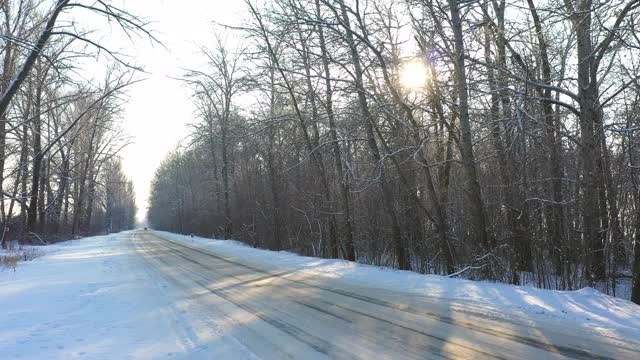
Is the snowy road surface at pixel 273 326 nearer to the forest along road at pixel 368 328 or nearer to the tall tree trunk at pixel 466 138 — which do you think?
the forest along road at pixel 368 328

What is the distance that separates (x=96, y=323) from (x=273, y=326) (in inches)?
110

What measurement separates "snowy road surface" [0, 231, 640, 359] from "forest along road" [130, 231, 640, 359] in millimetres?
15

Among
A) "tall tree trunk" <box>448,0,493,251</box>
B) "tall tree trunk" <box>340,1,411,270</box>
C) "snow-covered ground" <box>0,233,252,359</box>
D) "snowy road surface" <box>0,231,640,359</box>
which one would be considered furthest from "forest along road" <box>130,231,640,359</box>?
"tall tree trunk" <box>340,1,411,270</box>

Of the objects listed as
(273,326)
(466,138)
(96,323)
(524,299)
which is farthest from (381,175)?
(96,323)

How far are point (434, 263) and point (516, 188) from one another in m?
3.46

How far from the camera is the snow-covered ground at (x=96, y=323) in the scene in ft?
17.6

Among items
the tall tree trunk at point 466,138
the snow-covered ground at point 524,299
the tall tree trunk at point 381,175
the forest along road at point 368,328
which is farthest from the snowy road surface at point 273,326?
the tall tree trunk at point 381,175

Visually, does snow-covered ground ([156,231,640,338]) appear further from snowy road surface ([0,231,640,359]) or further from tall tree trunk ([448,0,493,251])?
tall tree trunk ([448,0,493,251])

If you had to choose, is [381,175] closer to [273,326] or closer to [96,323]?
[273,326]

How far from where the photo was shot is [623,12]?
830 cm

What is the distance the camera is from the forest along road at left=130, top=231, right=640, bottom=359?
493 centimetres

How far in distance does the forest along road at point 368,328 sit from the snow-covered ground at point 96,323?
368 millimetres

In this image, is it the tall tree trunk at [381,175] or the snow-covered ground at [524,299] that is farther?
the tall tree trunk at [381,175]

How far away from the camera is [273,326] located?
6.47 m
